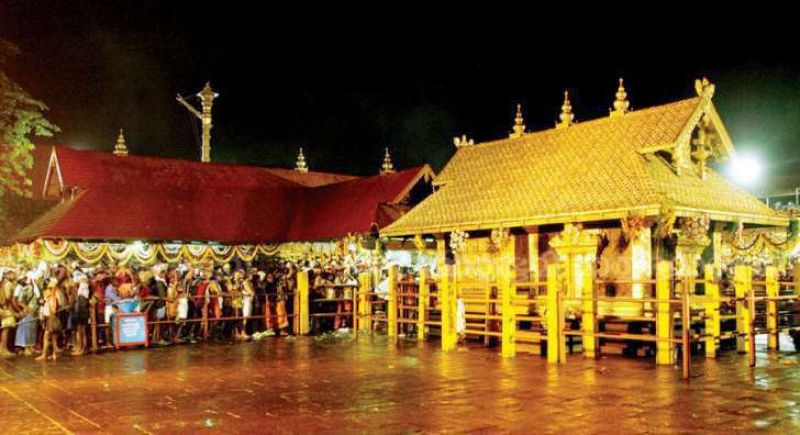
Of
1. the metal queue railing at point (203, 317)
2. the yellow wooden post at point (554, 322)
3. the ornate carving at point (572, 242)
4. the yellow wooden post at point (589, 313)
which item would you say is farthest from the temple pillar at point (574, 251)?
the metal queue railing at point (203, 317)

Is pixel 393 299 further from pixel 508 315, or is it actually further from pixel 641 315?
pixel 641 315

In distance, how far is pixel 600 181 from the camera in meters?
15.7

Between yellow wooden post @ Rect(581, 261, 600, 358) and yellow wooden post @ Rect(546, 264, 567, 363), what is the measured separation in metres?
0.45

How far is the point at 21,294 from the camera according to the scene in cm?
1596

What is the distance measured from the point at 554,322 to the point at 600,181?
3.82 meters

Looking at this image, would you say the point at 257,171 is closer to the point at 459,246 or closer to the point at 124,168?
the point at 124,168

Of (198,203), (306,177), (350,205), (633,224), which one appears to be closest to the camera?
(633,224)

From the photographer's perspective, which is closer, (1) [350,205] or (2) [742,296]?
(2) [742,296]

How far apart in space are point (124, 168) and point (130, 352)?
40.3 ft

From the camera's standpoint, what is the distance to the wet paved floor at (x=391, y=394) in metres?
8.17

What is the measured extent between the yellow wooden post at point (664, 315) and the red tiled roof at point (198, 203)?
13402mm

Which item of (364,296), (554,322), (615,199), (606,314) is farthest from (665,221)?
(364,296)

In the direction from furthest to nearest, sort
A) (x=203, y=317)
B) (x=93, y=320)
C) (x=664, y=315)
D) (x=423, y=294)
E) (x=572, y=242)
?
(x=203, y=317), (x=423, y=294), (x=93, y=320), (x=572, y=242), (x=664, y=315)

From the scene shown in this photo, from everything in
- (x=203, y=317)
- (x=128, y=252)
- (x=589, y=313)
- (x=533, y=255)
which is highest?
(x=128, y=252)
